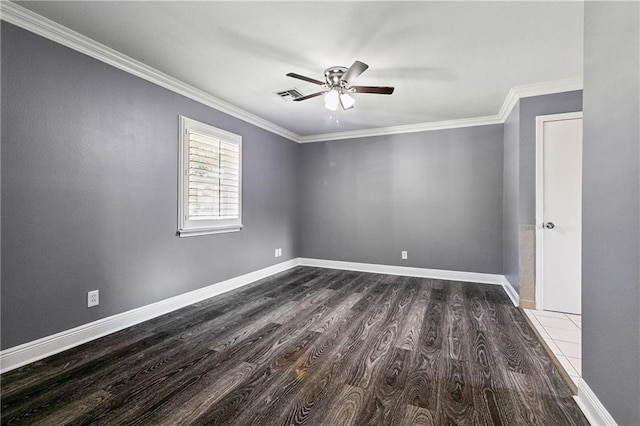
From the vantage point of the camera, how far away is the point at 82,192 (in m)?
2.38

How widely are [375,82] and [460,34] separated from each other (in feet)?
3.37

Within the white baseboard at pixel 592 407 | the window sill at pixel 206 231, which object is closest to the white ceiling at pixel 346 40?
the window sill at pixel 206 231

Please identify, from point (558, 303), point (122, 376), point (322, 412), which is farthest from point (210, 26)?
point (558, 303)

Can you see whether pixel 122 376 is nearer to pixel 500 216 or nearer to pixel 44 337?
pixel 44 337

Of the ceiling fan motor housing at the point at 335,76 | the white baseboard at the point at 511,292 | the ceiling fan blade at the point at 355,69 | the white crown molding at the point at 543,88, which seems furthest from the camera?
the white baseboard at the point at 511,292

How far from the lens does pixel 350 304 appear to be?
336 cm

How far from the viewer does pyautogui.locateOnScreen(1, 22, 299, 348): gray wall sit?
2.02 meters

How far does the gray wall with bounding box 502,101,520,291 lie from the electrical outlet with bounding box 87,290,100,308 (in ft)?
14.4

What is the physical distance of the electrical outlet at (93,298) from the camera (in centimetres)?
242

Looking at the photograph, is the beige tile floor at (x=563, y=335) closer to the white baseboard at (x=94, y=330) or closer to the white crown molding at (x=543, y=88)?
the white crown molding at (x=543, y=88)

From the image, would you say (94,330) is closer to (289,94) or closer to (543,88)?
(289,94)

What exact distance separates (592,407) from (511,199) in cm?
Result: 272

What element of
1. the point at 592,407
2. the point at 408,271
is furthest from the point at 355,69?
the point at 408,271

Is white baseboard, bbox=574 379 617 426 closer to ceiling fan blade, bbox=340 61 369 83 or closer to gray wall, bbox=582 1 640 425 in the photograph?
gray wall, bbox=582 1 640 425
